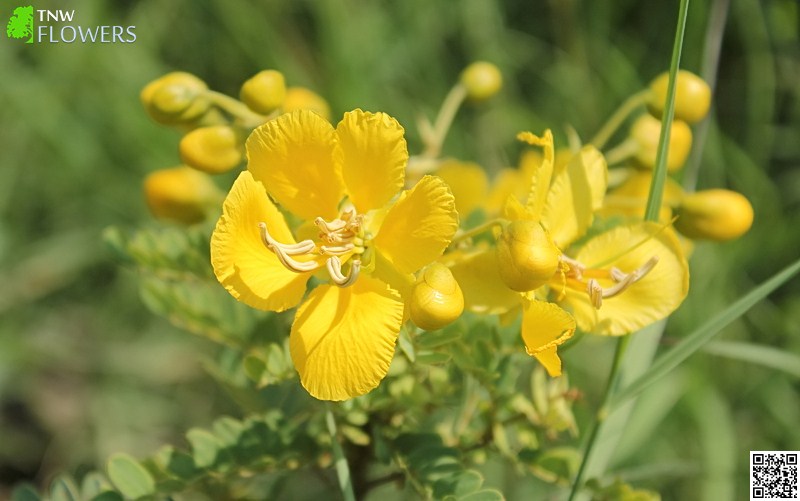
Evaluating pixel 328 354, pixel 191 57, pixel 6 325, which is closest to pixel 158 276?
pixel 328 354

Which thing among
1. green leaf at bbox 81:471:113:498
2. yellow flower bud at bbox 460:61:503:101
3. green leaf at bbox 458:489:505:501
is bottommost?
green leaf at bbox 458:489:505:501

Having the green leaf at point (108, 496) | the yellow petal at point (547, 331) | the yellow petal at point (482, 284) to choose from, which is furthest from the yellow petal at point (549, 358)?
the green leaf at point (108, 496)

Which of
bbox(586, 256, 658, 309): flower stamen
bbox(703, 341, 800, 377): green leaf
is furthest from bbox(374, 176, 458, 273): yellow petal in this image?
bbox(703, 341, 800, 377): green leaf

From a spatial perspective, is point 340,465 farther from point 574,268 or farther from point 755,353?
point 755,353

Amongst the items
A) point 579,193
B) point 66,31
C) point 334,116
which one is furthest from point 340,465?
point 66,31

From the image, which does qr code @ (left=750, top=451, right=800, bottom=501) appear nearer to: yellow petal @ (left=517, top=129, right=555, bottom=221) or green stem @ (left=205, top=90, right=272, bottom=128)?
yellow petal @ (left=517, top=129, right=555, bottom=221)

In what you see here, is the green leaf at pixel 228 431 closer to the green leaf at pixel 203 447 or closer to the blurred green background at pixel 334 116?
the green leaf at pixel 203 447
